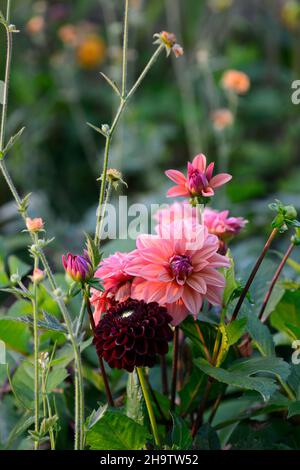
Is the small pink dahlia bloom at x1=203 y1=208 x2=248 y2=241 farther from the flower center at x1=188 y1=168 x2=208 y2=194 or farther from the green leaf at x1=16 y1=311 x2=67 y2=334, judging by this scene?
the green leaf at x1=16 y1=311 x2=67 y2=334

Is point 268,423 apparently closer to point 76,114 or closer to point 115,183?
point 115,183

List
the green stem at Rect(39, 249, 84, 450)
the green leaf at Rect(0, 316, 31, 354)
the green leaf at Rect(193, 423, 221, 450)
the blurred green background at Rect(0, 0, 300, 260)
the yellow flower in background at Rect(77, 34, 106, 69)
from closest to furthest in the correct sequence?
the green stem at Rect(39, 249, 84, 450)
the green leaf at Rect(193, 423, 221, 450)
the green leaf at Rect(0, 316, 31, 354)
the blurred green background at Rect(0, 0, 300, 260)
the yellow flower in background at Rect(77, 34, 106, 69)

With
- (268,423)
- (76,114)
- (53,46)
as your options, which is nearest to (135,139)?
(76,114)

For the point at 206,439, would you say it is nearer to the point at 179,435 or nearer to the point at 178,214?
the point at 179,435

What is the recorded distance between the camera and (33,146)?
217 cm

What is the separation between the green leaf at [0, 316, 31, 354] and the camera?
2.68 feet

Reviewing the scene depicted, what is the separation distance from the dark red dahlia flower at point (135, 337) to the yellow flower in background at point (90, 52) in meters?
2.21

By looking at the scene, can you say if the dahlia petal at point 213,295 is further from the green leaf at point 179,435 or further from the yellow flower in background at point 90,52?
the yellow flower in background at point 90,52

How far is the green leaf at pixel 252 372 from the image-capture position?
1.97 ft

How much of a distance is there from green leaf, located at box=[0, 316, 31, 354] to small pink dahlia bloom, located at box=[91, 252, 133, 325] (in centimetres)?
19

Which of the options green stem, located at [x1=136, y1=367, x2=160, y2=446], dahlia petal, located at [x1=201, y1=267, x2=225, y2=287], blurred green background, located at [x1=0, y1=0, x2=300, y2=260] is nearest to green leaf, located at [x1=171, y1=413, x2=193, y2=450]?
green stem, located at [x1=136, y1=367, x2=160, y2=446]

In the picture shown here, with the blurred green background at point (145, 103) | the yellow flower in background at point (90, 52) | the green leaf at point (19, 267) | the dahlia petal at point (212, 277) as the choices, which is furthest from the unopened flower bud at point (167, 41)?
the yellow flower in background at point (90, 52)

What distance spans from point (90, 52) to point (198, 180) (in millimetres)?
2132
